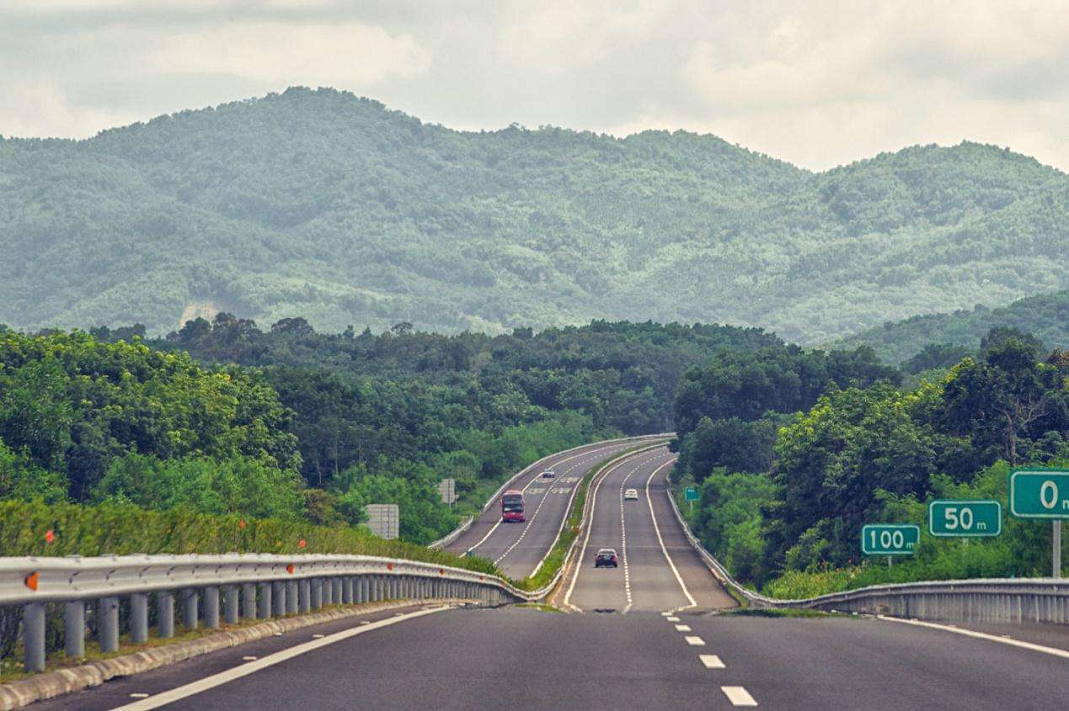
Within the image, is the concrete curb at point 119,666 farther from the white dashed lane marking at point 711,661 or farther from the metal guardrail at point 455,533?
the metal guardrail at point 455,533

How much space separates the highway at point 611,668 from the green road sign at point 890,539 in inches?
1277

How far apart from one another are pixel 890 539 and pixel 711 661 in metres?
42.4

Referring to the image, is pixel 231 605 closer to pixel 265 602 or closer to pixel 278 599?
pixel 265 602

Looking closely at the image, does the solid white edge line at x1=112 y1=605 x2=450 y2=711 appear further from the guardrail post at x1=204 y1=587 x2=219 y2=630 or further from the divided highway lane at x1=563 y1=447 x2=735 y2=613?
the divided highway lane at x1=563 y1=447 x2=735 y2=613

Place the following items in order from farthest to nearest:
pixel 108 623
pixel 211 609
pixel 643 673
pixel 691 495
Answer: pixel 691 495
pixel 211 609
pixel 108 623
pixel 643 673

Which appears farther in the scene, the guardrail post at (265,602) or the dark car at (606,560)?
the dark car at (606,560)

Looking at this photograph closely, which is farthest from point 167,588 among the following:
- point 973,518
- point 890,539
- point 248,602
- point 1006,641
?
point 890,539

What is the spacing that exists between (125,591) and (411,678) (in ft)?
9.23

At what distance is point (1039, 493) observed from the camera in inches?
1260

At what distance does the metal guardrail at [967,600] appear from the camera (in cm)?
2902

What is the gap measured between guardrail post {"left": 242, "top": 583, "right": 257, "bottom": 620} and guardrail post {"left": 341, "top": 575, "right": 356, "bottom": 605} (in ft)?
29.0

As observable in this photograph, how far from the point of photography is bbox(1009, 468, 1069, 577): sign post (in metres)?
31.6

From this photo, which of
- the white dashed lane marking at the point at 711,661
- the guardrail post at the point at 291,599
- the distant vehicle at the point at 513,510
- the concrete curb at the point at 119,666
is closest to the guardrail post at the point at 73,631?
the concrete curb at the point at 119,666

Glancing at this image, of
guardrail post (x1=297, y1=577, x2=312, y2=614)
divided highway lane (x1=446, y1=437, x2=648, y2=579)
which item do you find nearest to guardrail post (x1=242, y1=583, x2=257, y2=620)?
guardrail post (x1=297, y1=577, x2=312, y2=614)
